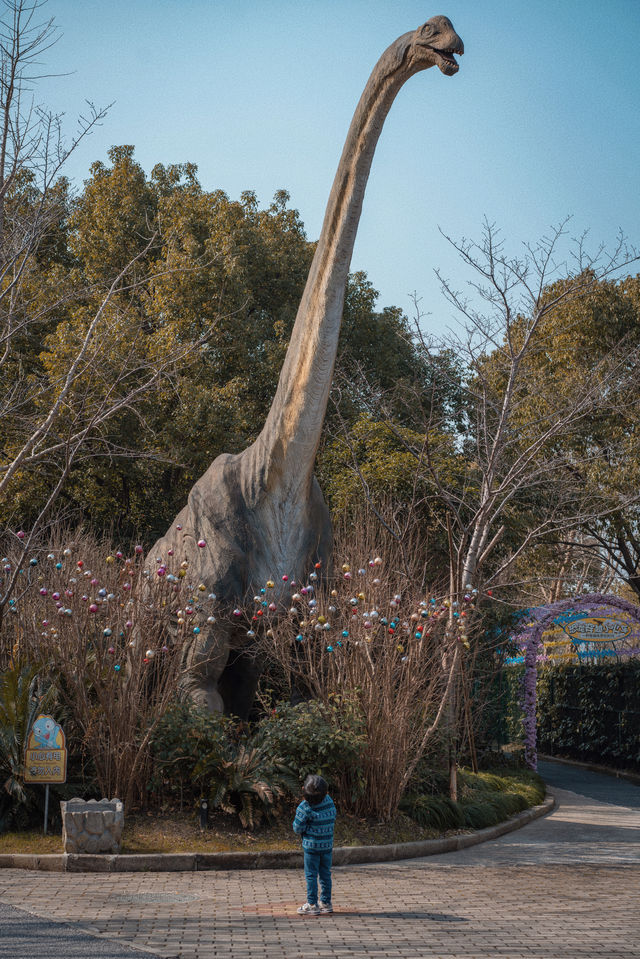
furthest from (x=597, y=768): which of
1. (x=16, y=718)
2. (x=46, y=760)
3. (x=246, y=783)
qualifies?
(x=46, y=760)

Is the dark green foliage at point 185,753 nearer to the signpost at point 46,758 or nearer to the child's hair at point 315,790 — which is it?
the signpost at point 46,758

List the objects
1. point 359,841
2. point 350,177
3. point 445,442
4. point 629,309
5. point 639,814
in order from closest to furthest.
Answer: point 359,841, point 350,177, point 639,814, point 445,442, point 629,309

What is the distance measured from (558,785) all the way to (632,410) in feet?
23.8

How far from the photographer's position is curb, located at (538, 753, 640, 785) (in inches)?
812

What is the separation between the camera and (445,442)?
17.2 metres

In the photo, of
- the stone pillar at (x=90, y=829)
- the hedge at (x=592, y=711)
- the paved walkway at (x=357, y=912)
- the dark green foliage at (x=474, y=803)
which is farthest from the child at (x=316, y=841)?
the hedge at (x=592, y=711)

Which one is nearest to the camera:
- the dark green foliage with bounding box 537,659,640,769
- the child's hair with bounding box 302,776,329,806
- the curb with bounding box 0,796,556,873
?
the child's hair with bounding box 302,776,329,806

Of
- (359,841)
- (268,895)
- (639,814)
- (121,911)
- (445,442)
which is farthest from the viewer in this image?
(445,442)

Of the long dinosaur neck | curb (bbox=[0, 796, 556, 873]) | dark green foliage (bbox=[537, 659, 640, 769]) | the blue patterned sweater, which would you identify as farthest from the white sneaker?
dark green foliage (bbox=[537, 659, 640, 769])

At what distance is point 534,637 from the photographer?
1858 cm

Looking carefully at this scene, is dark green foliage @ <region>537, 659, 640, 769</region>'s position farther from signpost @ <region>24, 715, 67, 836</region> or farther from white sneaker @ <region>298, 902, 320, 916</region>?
white sneaker @ <region>298, 902, 320, 916</region>

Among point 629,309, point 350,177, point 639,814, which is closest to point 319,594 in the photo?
point 350,177

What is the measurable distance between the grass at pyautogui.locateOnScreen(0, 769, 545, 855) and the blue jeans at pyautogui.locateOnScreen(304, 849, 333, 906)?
207 cm

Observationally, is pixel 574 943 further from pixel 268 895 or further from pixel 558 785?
pixel 558 785
